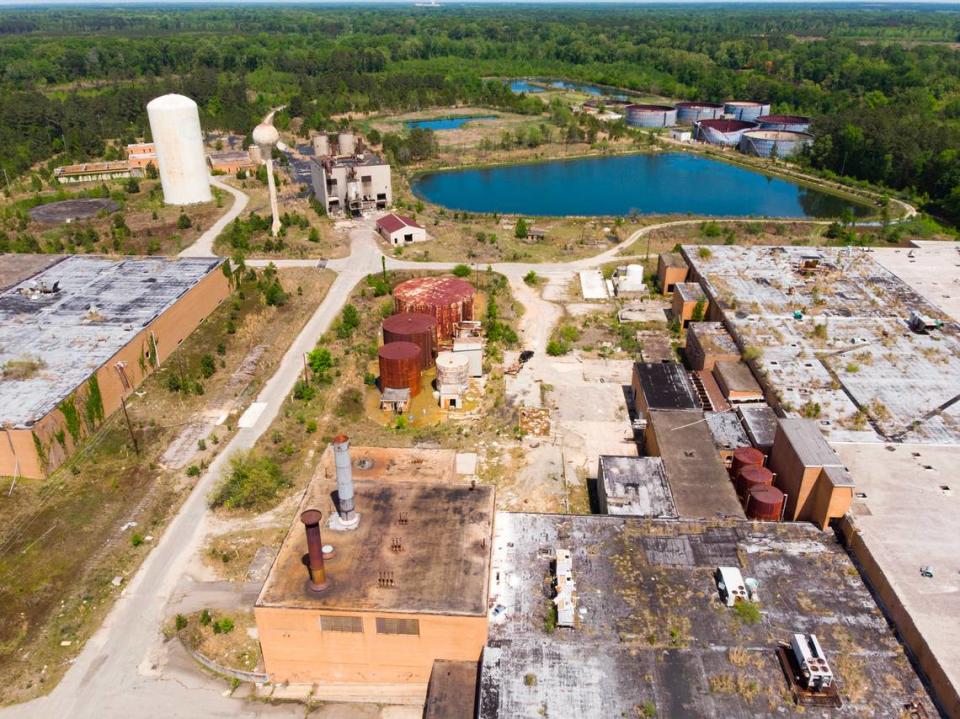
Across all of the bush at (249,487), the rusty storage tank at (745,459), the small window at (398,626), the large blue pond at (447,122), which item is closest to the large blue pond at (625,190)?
the large blue pond at (447,122)

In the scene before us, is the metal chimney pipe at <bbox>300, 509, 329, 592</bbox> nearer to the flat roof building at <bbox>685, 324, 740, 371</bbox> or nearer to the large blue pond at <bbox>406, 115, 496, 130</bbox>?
the flat roof building at <bbox>685, 324, 740, 371</bbox>

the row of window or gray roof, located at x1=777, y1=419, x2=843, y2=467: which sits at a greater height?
gray roof, located at x1=777, y1=419, x2=843, y2=467

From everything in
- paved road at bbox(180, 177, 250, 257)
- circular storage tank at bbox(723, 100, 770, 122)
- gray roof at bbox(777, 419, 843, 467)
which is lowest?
paved road at bbox(180, 177, 250, 257)

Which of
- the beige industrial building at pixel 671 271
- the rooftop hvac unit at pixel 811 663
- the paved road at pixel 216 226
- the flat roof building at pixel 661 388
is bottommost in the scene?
the paved road at pixel 216 226

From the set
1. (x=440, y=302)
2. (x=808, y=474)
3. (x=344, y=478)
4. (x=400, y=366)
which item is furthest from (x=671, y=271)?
(x=344, y=478)

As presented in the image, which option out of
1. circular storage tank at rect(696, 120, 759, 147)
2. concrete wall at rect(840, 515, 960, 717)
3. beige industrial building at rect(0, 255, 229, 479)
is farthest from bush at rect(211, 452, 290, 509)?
circular storage tank at rect(696, 120, 759, 147)

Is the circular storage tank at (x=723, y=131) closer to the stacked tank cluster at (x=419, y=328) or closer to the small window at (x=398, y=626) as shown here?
the stacked tank cluster at (x=419, y=328)
